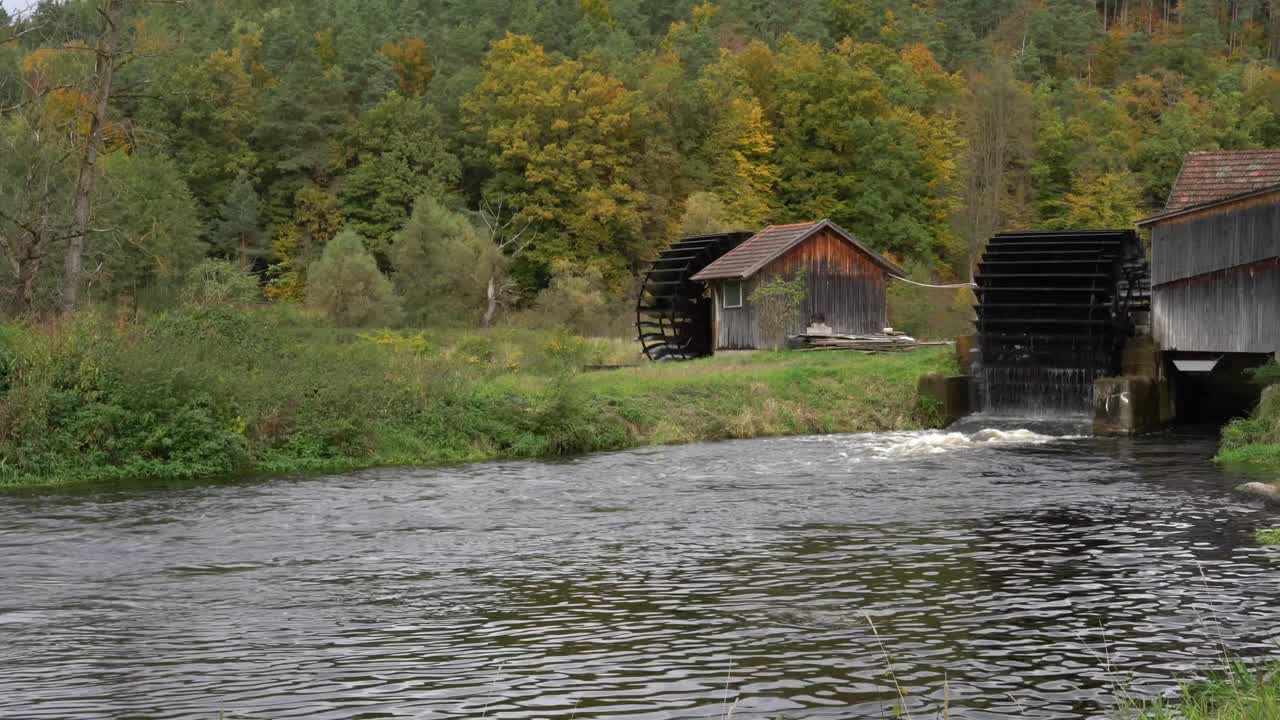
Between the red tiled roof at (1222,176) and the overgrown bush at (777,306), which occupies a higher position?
the red tiled roof at (1222,176)

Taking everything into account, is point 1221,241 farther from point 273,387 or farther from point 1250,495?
point 273,387

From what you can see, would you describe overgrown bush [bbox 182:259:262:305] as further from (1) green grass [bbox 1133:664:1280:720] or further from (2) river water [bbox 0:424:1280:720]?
(1) green grass [bbox 1133:664:1280:720]

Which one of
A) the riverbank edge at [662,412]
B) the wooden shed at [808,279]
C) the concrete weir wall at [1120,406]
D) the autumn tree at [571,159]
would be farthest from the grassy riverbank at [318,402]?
the autumn tree at [571,159]

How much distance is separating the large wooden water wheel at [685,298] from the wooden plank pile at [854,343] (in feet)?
16.3

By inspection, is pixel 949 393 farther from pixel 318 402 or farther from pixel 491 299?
pixel 491 299

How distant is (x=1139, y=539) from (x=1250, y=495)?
409cm

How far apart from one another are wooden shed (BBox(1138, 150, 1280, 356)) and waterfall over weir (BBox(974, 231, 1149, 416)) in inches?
53.8

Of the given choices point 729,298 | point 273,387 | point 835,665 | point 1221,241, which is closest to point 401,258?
point 729,298

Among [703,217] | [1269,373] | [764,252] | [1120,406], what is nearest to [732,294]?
[764,252]

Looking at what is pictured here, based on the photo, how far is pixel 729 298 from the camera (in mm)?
41812

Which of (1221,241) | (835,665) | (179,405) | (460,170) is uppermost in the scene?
(460,170)

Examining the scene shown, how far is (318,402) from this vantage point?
84.1 feet

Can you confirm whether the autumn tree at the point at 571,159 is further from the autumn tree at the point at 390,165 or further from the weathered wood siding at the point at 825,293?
the weathered wood siding at the point at 825,293

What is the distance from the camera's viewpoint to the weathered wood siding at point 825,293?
40.8m
